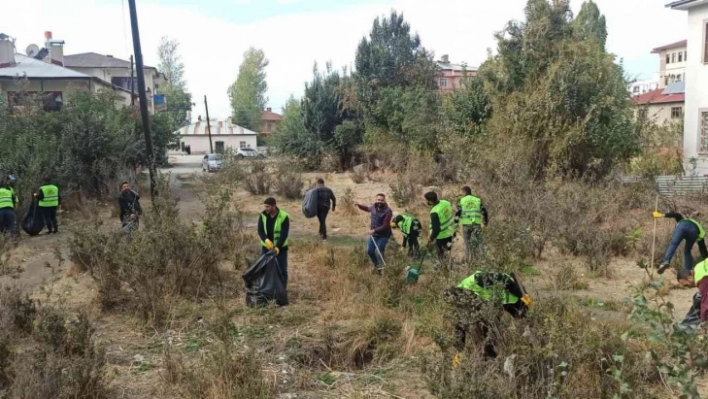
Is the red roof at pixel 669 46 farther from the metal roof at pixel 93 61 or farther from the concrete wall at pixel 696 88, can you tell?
the metal roof at pixel 93 61

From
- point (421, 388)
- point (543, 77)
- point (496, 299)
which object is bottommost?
point (421, 388)

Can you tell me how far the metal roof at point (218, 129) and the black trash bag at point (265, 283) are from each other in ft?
201

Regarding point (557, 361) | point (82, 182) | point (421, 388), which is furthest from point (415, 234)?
point (82, 182)

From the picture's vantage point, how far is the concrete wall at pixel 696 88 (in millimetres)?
17953

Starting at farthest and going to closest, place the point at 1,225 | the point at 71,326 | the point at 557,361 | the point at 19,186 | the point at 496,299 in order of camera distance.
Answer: the point at 19,186 → the point at 1,225 → the point at 71,326 → the point at 496,299 → the point at 557,361

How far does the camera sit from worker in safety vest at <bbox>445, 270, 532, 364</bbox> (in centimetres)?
481

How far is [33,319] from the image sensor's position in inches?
247

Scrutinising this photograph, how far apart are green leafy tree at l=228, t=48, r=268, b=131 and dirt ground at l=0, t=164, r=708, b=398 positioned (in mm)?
65150

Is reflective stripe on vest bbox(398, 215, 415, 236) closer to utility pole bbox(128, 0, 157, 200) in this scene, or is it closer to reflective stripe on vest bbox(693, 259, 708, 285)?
reflective stripe on vest bbox(693, 259, 708, 285)

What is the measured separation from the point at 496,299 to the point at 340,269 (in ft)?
14.8

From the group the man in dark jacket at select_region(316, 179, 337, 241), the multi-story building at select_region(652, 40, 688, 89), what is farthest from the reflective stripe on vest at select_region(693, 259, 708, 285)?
the multi-story building at select_region(652, 40, 688, 89)

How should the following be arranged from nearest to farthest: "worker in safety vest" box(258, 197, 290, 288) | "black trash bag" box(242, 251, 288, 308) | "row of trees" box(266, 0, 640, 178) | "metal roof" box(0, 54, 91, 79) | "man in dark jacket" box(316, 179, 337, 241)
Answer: "black trash bag" box(242, 251, 288, 308) < "worker in safety vest" box(258, 197, 290, 288) < "man in dark jacket" box(316, 179, 337, 241) < "row of trees" box(266, 0, 640, 178) < "metal roof" box(0, 54, 91, 79)

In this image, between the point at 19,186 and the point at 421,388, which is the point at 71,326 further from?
the point at 19,186

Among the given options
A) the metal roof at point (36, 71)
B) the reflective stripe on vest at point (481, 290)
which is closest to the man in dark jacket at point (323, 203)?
the reflective stripe on vest at point (481, 290)
